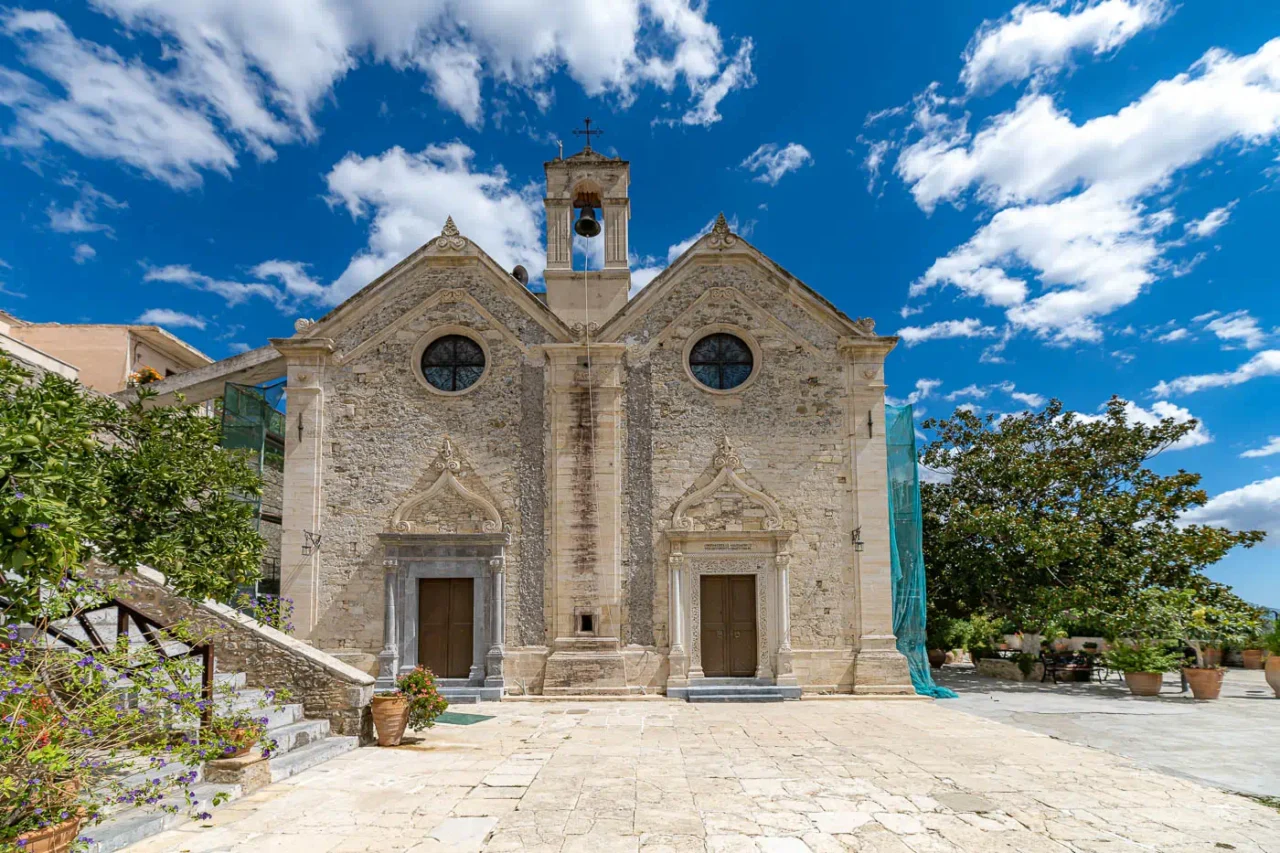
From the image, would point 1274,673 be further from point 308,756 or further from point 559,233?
point 308,756

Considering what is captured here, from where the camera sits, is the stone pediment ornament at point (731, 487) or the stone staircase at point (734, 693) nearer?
the stone staircase at point (734, 693)

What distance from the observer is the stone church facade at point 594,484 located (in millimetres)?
14609

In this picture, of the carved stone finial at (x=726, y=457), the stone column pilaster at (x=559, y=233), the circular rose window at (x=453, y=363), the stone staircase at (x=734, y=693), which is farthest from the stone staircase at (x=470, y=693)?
the stone column pilaster at (x=559, y=233)

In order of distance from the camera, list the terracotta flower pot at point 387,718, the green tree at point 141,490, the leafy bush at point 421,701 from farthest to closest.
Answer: the leafy bush at point 421,701 < the terracotta flower pot at point 387,718 < the green tree at point 141,490

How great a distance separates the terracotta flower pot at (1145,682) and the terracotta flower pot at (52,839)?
53.1 feet

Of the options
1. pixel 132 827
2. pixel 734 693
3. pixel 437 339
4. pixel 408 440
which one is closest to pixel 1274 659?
pixel 734 693

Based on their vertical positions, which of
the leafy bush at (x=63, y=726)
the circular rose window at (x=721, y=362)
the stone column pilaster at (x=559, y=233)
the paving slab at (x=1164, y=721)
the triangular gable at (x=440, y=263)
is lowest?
the paving slab at (x=1164, y=721)

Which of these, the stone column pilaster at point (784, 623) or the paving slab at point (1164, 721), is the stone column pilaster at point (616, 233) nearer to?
the stone column pilaster at point (784, 623)

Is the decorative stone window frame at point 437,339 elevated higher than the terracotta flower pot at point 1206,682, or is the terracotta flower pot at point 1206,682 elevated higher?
the decorative stone window frame at point 437,339

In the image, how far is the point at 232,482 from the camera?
308 inches

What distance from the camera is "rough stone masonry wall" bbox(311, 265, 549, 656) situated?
14.8 meters

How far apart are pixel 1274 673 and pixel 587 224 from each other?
1554cm

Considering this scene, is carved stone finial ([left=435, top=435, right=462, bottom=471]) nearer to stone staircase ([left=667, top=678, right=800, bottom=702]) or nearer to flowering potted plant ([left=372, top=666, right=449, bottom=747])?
flowering potted plant ([left=372, top=666, right=449, bottom=747])

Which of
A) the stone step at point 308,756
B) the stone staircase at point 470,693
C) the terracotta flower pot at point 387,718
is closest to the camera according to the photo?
the stone step at point 308,756
